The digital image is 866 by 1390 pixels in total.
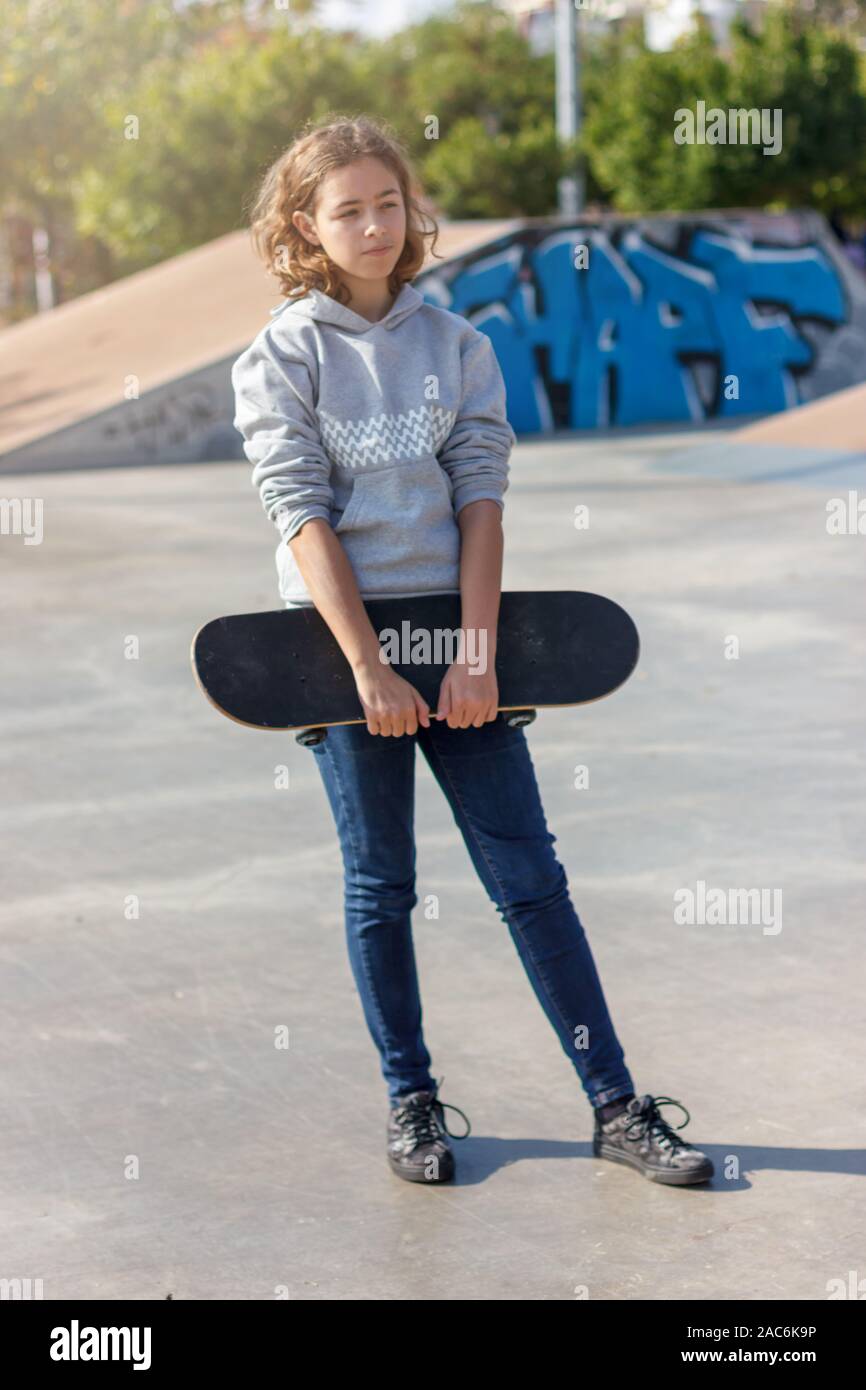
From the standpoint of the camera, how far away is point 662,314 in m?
18.5

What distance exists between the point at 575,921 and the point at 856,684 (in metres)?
3.89

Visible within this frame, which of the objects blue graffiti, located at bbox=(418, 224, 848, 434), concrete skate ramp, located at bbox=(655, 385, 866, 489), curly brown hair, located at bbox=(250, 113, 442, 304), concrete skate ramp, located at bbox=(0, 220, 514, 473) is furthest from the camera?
blue graffiti, located at bbox=(418, 224, 848, 434)

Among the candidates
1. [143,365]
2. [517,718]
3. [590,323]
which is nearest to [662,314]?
[590,323]

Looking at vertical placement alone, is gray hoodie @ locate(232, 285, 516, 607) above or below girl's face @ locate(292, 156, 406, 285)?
below

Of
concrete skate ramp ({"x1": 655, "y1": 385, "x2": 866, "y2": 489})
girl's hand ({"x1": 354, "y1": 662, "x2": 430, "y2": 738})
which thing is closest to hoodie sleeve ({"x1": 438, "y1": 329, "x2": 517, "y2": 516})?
girl's hand ({"x1": 354, "y1": 662, "x2": 430, "y2": 738})

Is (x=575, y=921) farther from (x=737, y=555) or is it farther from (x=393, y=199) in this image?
(x=737, y=555)

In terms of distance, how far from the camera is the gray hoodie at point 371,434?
9.53 feet

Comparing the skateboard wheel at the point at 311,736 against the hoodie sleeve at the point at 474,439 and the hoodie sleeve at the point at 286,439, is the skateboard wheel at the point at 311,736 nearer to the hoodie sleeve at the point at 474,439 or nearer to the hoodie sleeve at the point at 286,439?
the hoodie sleeve at the point at 286,439

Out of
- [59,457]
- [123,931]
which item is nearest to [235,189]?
[59,457]

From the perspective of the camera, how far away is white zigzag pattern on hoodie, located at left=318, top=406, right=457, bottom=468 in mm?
2922

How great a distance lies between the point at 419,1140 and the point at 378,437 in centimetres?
130

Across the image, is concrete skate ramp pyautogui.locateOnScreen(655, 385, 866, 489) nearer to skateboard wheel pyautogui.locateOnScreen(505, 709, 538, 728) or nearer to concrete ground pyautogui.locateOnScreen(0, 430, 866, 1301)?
concrete ground pyautogui.locateOnScreen(0, 430, 866, 1301)

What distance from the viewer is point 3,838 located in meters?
5.24

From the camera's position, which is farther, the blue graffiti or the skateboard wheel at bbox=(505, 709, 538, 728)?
the blue graffiti
